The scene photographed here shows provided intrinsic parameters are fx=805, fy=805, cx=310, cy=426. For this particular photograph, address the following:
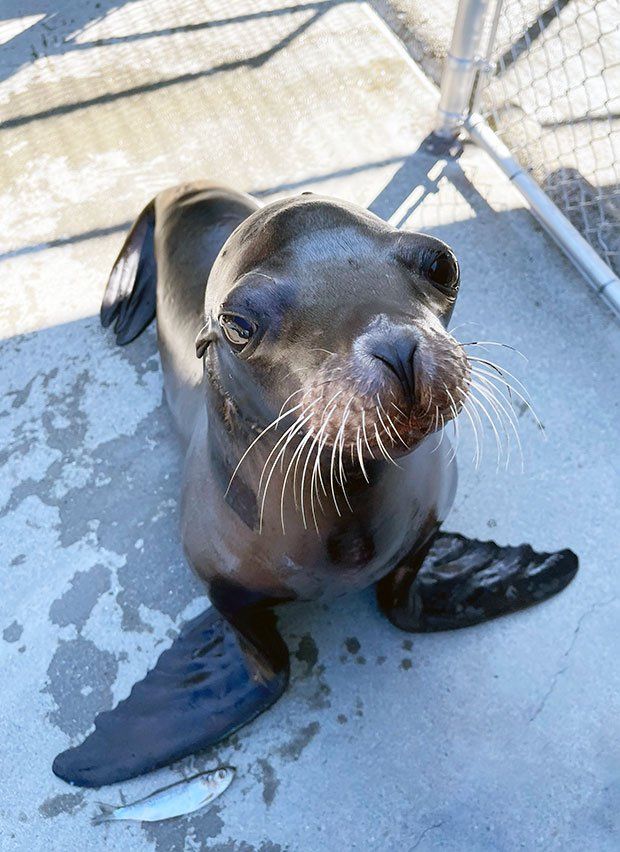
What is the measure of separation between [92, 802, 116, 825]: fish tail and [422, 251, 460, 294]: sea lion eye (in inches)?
66.6

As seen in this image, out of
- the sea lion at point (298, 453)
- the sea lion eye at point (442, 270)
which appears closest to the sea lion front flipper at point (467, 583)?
the sea lion at point (298, 453)

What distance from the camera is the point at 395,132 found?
409 centimetres

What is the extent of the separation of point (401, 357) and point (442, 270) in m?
0.35

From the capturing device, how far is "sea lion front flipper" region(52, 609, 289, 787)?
2.27 meters

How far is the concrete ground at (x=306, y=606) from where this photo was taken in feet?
7.36

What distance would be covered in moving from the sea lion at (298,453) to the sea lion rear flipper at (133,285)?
1.16ft

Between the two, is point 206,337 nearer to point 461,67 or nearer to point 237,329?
point 237,329

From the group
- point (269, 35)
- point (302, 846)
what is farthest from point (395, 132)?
point (302, 846)

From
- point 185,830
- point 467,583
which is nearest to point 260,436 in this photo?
point 467,583

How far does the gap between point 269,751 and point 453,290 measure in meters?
1.43

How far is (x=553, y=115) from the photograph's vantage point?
436 centimetres

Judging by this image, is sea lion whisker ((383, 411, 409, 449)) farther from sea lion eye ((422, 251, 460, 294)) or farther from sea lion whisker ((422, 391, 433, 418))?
sea lion eye ((422, 251, 460, 294))

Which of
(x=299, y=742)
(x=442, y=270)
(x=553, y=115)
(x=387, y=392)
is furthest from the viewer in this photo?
(x=553, y=115)

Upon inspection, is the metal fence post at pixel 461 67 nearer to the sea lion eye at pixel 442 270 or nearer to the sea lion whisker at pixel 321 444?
the sea lion eye at pixel 442 270
